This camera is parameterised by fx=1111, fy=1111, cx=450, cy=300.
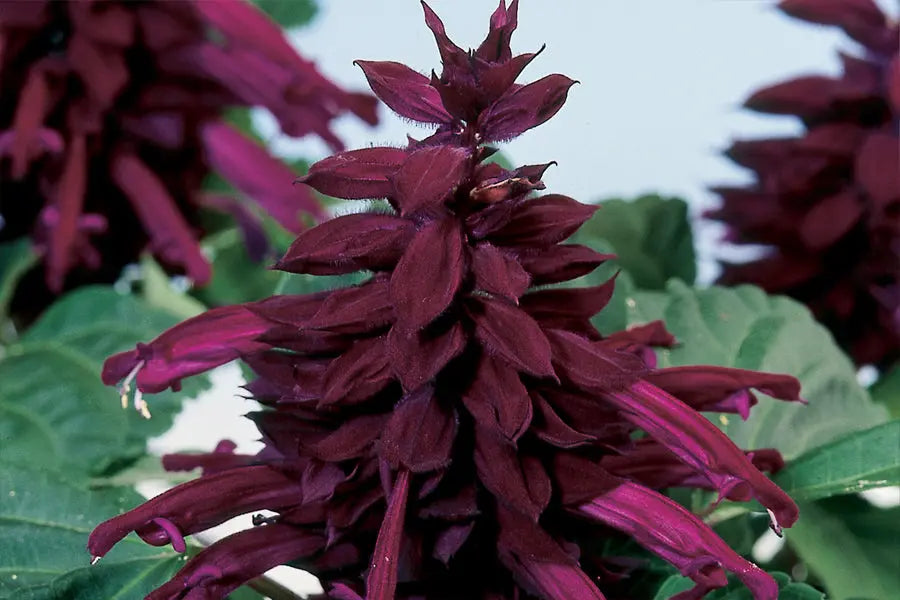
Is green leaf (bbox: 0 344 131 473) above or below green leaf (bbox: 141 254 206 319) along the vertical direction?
below

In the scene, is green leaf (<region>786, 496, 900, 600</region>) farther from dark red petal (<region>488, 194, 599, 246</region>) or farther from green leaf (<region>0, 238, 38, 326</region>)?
green leaf (<region>0, 238, 38, 326</region>)

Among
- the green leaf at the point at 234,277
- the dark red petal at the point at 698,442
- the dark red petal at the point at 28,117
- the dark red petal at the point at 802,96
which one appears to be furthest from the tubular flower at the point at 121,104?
the dark red petal at the point at 698,442

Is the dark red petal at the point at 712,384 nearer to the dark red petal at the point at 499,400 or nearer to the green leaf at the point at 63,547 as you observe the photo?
the dark red petal at the point at 499,400

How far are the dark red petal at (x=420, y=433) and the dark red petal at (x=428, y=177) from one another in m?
0.06

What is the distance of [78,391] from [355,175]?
330 millimetres

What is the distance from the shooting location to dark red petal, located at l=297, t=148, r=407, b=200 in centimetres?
31

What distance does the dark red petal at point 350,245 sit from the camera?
31cm

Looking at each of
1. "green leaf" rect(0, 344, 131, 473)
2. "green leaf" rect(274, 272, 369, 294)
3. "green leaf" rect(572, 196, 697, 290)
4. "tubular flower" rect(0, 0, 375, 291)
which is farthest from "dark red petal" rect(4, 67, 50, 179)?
"green leaf" rect(572, 196, 697, 290)

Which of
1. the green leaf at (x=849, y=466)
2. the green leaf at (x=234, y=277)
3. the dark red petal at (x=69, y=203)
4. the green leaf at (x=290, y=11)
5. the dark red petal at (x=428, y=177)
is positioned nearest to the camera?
the dark red petal at (x=428, y=177)

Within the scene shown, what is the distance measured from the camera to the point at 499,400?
12.2 inches

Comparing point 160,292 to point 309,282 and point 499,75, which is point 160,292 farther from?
point 499,75

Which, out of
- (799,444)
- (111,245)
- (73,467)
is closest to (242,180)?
(111,245)

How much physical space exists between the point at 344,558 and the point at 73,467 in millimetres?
230

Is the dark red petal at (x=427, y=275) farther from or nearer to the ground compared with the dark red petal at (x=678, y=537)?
farther from the ground
